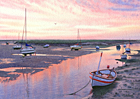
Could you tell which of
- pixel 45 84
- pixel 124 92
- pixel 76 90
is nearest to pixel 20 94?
pixel 45 84

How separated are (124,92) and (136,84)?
2.88m

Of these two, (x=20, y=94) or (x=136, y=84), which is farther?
(x=136, y=84)

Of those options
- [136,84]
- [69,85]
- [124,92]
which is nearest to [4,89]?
[69,85]

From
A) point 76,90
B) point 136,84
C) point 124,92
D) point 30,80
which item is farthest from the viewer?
point 30,80

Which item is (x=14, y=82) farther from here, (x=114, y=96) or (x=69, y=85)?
(x=114, y=96)

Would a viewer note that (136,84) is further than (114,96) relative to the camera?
Yes

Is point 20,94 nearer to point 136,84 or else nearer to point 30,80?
point 30,80

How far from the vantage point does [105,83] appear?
1430 centimetres

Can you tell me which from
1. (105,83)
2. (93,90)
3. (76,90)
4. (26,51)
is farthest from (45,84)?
(26,51)

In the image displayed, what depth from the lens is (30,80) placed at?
16.3 m

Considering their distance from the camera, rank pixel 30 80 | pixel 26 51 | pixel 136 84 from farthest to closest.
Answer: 1. pixel 26 51
2. pixel 30 80
3. pixel 136 84

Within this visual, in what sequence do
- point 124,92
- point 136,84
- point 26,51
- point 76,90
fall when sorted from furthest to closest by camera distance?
point 26,51, point 136,84, point 76,90, point 124,92

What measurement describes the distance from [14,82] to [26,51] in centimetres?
2748

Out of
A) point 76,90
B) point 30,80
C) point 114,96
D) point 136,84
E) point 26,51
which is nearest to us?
point 114,96
